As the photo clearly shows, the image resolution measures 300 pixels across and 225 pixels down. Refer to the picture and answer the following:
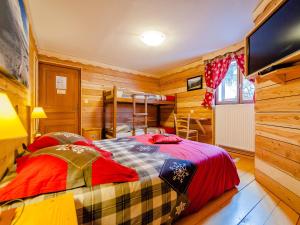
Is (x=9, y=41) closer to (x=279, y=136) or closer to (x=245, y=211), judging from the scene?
(x=245, y=211)

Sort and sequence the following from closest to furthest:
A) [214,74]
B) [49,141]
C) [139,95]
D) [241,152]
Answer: [49,141] < [241,152] < [214,74] < [139,95]

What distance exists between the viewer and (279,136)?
5.29 ft

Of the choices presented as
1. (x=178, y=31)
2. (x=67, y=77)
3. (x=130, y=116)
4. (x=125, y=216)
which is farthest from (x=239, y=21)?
(x=67, y=77)

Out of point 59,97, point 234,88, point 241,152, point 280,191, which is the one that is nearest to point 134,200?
point 280,191

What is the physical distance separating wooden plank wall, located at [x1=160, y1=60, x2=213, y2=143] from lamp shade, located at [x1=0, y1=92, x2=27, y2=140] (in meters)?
3.58

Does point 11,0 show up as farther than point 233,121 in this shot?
No

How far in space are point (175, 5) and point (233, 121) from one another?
2.37 m

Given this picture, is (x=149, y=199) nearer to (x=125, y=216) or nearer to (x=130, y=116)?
(x=125, y=216)

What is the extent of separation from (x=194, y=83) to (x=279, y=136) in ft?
8.67

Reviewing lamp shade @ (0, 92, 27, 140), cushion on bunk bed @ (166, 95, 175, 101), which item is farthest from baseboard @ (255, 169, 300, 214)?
cushion on bunk bed @ (166, 95, 175, 101)

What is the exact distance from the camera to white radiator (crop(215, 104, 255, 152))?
9.12ft

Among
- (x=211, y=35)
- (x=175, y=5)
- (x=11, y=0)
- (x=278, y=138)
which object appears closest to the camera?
(x=11, y=0)

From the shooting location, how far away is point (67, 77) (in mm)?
3637

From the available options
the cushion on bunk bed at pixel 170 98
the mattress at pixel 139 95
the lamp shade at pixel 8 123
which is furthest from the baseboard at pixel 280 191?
the cushion on bunk bed at pixel 170 98
